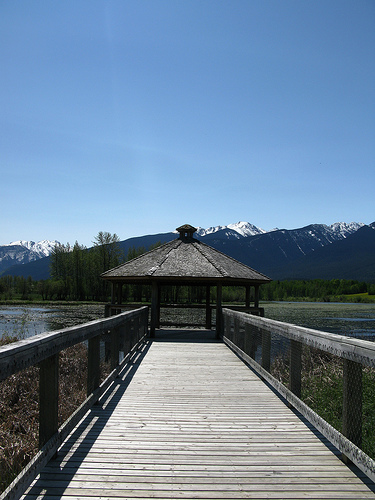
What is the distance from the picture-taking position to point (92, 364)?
4414 millimetres

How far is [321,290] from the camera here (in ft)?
328

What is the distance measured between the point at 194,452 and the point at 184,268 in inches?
356

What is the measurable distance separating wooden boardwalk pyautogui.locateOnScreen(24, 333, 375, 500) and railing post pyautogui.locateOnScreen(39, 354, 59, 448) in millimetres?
228

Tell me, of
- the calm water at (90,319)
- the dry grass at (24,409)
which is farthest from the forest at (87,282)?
the dry grass at (24,409)

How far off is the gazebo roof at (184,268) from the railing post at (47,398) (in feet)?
27.5

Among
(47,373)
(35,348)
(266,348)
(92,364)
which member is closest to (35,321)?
(266,348)

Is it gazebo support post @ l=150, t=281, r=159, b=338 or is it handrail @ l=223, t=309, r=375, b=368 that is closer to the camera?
handrail @ l=223, t=309, r=375, b=368

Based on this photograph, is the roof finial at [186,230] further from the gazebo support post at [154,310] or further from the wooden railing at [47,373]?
the wooden railing at [47,373]

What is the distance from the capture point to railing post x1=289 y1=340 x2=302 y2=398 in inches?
175

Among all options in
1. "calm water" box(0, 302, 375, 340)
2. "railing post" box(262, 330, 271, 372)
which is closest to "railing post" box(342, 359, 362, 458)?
"railing post" box(262, 330, 271, 372)

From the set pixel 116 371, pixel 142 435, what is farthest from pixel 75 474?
pixel 116 371

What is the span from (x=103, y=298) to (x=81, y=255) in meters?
9.20

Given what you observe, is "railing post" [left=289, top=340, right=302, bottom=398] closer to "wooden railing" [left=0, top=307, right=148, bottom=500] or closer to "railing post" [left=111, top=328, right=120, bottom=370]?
"wooden railing" [left=0, top=307, right=148, bottom=500]

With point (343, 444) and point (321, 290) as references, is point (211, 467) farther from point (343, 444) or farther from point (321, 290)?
point (321, 290)
